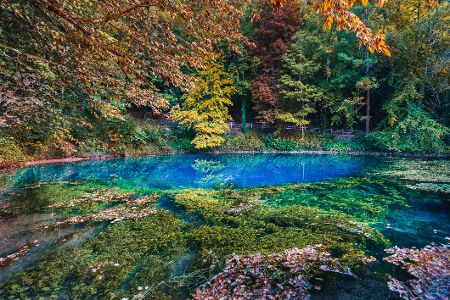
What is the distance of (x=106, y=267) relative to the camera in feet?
17.7

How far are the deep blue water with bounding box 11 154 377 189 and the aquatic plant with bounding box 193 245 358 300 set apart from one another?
8.48 m

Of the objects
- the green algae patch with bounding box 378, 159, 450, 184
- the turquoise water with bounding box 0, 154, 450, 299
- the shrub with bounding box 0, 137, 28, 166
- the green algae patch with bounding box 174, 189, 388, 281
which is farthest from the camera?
the shrub with bounding box 0, 137, 28, 166

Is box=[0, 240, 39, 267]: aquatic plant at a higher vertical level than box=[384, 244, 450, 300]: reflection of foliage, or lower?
higher

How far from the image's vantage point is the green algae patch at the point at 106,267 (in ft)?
15.3

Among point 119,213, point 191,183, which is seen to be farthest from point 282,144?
point 119,213

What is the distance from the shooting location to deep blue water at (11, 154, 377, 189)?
15225mm

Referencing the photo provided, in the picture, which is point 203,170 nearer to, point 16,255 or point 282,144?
point 282,144

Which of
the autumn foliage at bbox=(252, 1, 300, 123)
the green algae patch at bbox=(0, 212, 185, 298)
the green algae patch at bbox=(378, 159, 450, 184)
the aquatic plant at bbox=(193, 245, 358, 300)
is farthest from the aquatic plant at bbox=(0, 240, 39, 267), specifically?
the autumn foliage at bbox=(252, 1, 300, 123)

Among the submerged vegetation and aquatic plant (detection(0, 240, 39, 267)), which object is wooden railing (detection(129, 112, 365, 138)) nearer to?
the submerged vegetation

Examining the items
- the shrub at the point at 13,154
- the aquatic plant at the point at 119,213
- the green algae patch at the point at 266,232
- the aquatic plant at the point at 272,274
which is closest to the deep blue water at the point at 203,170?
the shrub at the point at 13,154

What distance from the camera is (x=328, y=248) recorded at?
20.3 ft

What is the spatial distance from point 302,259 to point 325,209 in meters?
4.27

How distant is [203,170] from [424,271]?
14590mm

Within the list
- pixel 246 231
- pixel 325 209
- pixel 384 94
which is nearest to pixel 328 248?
pixel 246 231
